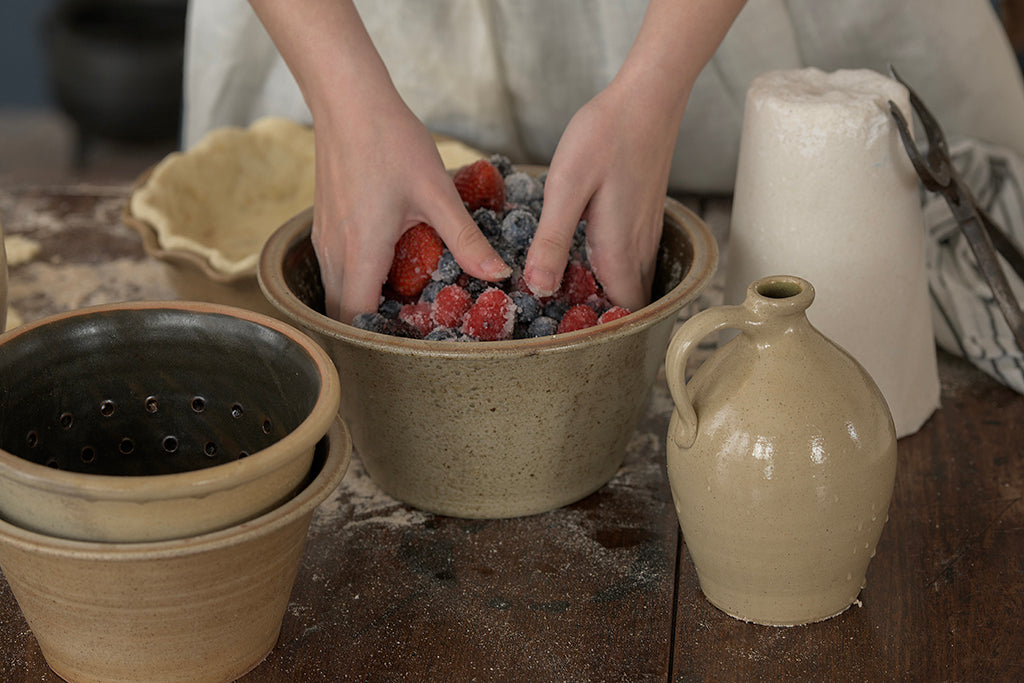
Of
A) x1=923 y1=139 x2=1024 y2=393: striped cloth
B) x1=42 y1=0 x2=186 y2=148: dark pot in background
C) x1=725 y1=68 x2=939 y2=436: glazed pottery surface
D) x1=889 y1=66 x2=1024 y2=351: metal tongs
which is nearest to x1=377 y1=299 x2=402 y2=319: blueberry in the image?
x1=725 y1=68 x2=939 y2=436: glazed pottery surface

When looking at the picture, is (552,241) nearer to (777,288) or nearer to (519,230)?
(519,230)

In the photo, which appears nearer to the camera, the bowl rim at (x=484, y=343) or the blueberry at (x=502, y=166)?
the bowl rim at (x=484, y=343)

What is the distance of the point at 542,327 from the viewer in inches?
31.6

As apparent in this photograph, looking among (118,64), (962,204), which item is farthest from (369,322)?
(118,64)

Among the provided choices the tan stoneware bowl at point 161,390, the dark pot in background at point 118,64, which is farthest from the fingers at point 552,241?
the dark pot in background at point 118,64

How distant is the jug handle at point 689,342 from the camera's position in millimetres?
694

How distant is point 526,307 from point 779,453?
238mm

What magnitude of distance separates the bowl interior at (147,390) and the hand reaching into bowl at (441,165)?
0.48ft

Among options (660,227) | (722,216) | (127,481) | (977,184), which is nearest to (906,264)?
(660,227)

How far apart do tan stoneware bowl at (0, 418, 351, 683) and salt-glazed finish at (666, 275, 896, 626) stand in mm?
242

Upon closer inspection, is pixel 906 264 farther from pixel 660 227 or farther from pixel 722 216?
pixel 722 216

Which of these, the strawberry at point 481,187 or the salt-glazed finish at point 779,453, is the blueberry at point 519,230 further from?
the salt-glazed finish at point 779,453

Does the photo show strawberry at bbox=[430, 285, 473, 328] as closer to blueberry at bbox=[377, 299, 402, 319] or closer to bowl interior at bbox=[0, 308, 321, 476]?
blueberry at bbox=[377, 299, 402, 319]

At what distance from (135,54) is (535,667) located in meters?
2.32
